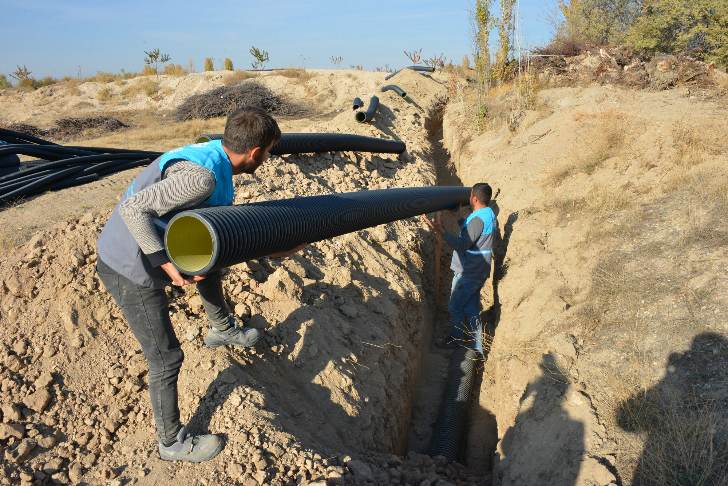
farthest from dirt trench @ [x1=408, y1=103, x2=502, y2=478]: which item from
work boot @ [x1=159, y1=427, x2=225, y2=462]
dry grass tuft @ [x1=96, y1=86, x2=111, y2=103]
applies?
dry grass tuft @ [x1=96, y1=86, x2=111, y2=103]

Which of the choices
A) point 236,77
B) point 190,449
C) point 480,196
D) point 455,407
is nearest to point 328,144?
point 480,196

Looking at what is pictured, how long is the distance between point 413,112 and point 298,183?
5957 millimetres

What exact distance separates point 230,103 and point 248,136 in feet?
53.0

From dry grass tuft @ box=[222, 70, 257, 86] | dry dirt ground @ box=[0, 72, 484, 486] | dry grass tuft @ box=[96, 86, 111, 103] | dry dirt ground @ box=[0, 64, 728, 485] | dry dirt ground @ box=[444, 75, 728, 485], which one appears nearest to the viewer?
dry dirt ground @ box=[0, 72, 484, 486]

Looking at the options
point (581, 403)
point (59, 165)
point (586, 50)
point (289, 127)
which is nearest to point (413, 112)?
point (289, 127)

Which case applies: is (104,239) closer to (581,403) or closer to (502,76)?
(581,403)

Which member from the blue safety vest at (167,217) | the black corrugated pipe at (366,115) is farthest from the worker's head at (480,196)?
the black corrugated pipe at (366,115)

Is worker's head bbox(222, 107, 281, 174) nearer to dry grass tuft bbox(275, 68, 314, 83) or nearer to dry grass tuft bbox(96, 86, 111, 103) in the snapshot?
dry grass tuft bbox(275, 68, 314, 83)

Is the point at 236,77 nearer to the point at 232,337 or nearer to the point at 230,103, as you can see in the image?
the point at 230,103

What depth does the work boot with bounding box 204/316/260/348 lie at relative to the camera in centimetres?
366

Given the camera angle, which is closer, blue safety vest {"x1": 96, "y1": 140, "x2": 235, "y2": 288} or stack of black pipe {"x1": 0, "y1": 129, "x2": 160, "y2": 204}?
blue safety vest {"x1": 96, "y1": 140, "x2": 235, "y2": 288}

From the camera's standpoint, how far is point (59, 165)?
632 centimetres

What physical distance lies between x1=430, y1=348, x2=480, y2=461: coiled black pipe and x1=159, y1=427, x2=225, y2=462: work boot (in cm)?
256

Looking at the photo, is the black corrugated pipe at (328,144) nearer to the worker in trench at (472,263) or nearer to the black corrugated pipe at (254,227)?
the worker in trench at (472,263)
